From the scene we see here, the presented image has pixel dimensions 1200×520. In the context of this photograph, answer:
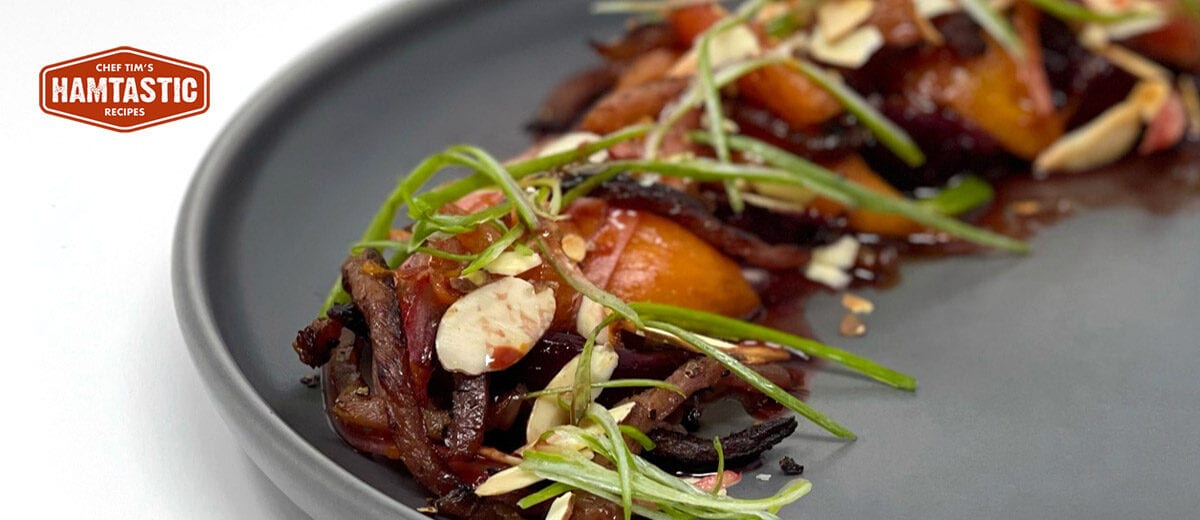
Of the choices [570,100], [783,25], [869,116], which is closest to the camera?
[869,116]

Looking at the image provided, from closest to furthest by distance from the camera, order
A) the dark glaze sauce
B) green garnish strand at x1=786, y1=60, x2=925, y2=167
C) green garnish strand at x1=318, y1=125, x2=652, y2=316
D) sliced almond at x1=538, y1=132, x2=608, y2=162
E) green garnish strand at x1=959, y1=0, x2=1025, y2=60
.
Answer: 1. green garnish strand at x1=318, y1=125, x2=652, y2=316
2. sliced almond at x1=538, y1=132, x2=608, y2=162
3. the dark glaze sauce
4. green garnish strand at x1=786, y1=60, x2=925, y2=167
5. green garnish strand at x1=959, y1=0, x2=1025, y2=60

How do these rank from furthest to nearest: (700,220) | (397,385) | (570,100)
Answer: (570,100), (700,220), (397,385)

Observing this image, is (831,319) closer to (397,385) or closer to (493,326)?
(493,326)

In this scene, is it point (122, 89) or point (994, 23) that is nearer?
point (122, 89)

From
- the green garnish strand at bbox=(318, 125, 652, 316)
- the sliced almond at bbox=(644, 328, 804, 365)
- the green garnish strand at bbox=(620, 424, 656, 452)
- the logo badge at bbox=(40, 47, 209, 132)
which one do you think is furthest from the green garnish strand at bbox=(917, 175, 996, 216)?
the logo badge at bbox=(40, 47, 209, 132)

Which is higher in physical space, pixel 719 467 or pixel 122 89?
pixel 122 89

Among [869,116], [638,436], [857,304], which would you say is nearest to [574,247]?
[638,436]

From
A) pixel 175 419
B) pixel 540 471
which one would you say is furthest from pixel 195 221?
pixel 540 471

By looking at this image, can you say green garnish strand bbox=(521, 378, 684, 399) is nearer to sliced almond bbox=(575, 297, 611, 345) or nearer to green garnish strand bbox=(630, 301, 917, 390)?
sliced almond bbox=(575, 297, 611, 345)
